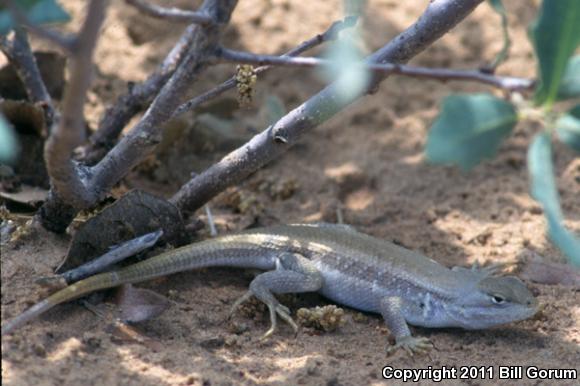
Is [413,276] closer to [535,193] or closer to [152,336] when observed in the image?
[152,336]

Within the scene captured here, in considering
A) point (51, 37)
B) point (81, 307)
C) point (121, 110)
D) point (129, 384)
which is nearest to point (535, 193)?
point (51, 37)

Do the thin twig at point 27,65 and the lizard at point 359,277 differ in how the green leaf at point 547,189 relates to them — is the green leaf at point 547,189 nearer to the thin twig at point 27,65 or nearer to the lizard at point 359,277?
the lizard at point 359,277

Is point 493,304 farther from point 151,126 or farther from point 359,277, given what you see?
point 151,126

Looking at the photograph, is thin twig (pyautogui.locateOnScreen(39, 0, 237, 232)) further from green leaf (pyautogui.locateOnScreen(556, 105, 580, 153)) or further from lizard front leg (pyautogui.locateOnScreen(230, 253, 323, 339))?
green leaf (pyautogui.locateOnScreen(556, 105, 580, 153))

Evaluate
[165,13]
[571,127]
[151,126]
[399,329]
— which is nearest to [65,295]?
[151,126]

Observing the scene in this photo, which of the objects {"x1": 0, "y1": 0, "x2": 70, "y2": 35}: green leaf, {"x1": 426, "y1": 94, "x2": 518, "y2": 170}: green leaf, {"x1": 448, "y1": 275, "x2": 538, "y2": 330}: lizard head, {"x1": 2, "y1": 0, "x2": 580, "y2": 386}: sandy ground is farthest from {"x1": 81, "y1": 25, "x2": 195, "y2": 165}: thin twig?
{"x1": 426, "y1": 94, "x2": 518, "y2": 170}: green leaf

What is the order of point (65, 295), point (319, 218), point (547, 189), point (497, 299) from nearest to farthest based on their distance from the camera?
point (547, 189) < point (65, 295) < point (497, 299) < point (319, 218)
